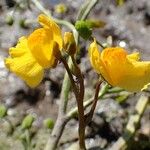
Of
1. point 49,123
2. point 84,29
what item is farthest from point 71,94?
point 84,29

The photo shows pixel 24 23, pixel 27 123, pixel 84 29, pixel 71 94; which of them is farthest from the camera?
pixel 24 23

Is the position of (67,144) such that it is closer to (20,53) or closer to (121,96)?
(121,96)

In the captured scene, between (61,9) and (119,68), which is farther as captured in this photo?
(61,9)

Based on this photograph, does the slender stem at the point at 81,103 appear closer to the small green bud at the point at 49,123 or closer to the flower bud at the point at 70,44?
the flower bud at the point at 70,44

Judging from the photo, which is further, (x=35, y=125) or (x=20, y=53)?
(x=35, y=125)

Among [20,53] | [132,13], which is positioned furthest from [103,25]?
[20,53]

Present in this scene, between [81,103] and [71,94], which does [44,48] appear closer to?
[81,103]

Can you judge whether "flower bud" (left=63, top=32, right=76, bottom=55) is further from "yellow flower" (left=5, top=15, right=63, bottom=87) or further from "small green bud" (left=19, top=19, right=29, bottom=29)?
"small green bud" (left=19, top=19, right=29, bottom=29)

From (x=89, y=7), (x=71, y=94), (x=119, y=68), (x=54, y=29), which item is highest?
(x=54, y=29)
